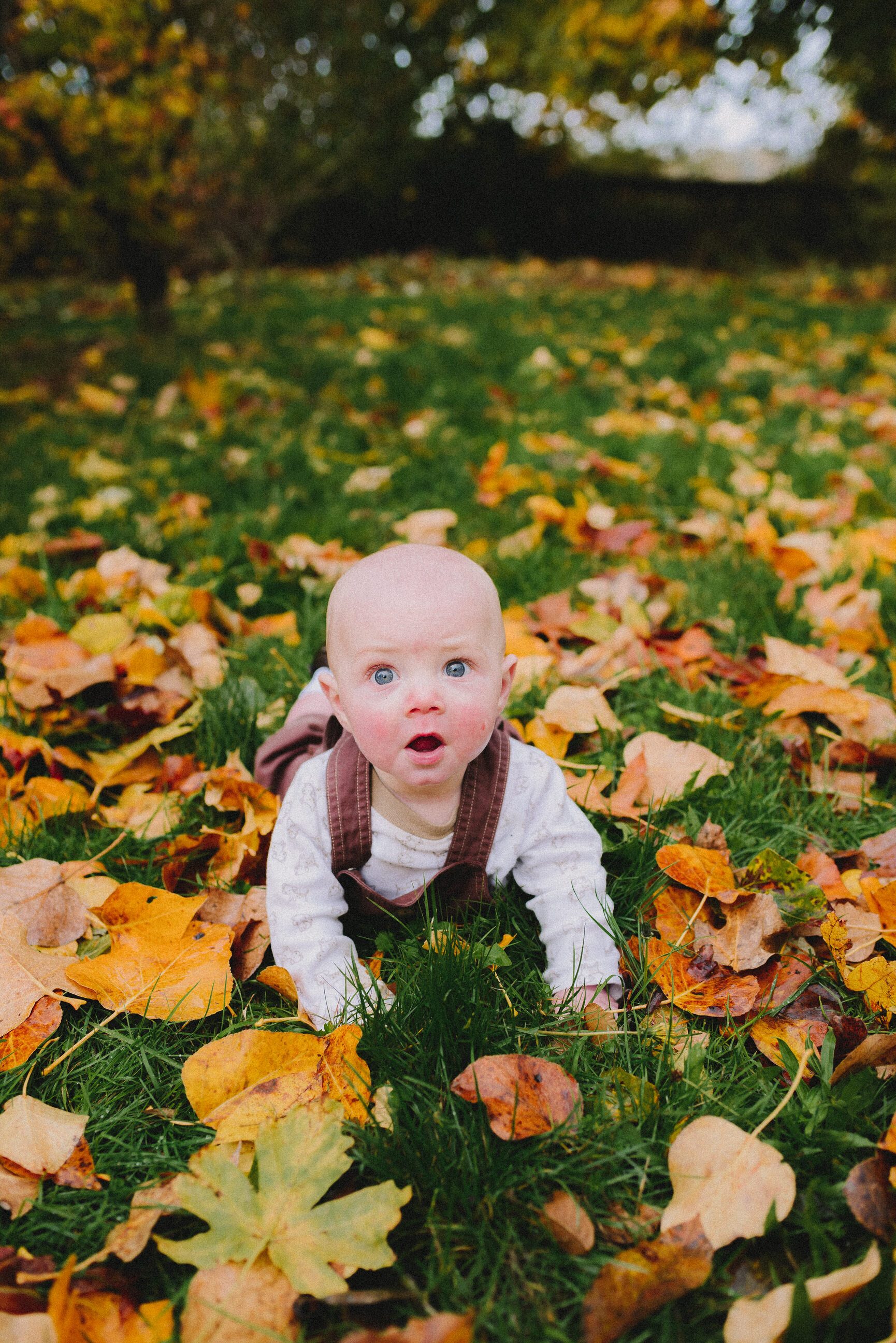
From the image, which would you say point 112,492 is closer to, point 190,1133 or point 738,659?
point 738,659

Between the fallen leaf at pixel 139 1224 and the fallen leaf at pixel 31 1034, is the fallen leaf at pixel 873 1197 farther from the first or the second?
the fallen leaf at pixel 31 1034

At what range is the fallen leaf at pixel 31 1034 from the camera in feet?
3.95

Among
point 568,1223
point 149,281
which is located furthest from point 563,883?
point 149,281

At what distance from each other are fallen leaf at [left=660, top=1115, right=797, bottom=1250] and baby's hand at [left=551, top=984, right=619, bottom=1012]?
0.82ft

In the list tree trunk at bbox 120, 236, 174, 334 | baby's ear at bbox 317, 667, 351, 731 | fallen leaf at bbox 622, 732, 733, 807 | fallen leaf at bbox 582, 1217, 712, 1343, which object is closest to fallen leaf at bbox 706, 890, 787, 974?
fallen leaf at bbox 622, 732, 733, 807

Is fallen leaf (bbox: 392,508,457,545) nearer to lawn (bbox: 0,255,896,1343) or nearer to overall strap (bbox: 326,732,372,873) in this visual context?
lawn (bbox: 0,255,896,1343)

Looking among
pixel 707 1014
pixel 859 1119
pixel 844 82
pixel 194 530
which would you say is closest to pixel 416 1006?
pixel 707 1014

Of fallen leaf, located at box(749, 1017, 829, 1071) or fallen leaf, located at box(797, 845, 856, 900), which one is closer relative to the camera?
fallen leaf, located at box(749, 1017, 829, 1071)

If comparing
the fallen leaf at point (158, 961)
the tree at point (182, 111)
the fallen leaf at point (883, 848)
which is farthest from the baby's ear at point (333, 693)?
the tree at point (182, 111)

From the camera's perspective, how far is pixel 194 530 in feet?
9.44

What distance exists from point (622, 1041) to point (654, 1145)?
0.15 metres

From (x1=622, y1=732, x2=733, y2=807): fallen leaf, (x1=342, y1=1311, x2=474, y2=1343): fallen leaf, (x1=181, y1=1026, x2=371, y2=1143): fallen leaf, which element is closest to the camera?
(x1=342, y1=1311, x2=474, y2=1343): fallen leaf

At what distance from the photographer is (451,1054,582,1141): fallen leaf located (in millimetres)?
1047

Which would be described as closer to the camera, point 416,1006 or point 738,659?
point 416,1006
